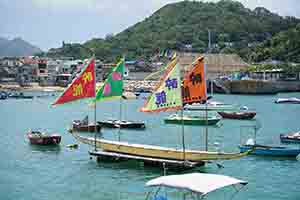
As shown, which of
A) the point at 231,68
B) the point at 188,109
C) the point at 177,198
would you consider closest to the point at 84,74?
the point at 177,198

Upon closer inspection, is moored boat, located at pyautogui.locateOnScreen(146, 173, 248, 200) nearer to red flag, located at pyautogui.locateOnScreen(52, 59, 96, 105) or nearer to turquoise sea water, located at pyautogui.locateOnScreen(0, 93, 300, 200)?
turquoise sea water, located at pyautogui.locateOnScreen(0, 93, 300, 200)

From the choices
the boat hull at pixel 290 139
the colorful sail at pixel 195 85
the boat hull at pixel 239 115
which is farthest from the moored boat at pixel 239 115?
the colorful sail at pixel 195 85

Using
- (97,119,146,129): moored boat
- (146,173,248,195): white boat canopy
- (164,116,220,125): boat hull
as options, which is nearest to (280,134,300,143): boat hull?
(164,116,220,125): boat hull

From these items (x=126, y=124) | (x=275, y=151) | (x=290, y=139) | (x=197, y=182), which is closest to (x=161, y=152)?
(x=275, y=151)

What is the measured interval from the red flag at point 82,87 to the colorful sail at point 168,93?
5.22 meters

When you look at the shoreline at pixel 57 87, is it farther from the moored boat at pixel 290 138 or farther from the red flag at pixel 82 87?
the red flag at pixel 82 87

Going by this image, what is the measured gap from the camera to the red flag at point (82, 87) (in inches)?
1473

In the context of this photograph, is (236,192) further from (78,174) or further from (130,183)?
(78,174)

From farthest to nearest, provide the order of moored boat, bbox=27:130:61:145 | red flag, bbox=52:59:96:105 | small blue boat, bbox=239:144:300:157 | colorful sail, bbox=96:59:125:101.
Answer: moored boat, bbox=27:130:61:145 → small blue boat, bbox=239:144:300:157 → colorful sail, bbox=96:59:125:101 → red flag, bbox=52:59:96:105

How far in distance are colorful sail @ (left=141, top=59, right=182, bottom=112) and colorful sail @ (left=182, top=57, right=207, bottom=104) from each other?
109 cm

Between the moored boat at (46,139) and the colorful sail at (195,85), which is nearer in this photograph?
the colorful sail at (195,85)

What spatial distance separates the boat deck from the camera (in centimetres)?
3516

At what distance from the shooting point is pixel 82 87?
125 feet

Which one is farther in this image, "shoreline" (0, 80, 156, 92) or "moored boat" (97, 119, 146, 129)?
"shoreline" (0, 80, 156, 92)
